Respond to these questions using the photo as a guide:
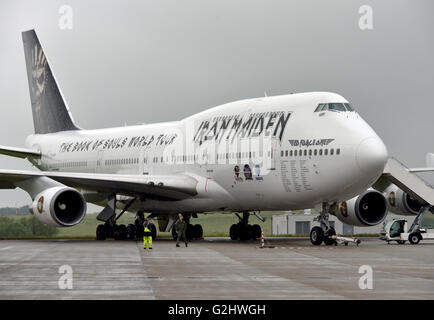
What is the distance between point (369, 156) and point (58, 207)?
12.6 m

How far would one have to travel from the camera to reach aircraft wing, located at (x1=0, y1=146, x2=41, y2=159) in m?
38.9

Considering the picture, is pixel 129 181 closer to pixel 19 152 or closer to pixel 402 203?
pixel 19 152

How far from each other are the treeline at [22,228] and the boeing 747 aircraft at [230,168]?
3333 millimetres

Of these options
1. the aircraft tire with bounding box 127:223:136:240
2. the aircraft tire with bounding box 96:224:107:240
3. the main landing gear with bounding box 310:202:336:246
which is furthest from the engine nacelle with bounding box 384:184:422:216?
the aircraft tire with bounding box 96:224:107:240

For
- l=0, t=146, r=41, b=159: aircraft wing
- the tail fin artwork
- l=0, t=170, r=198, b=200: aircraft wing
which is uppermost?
the tail fin artwork

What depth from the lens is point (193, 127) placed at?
33188 mm

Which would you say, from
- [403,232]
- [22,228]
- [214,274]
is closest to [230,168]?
[403,232]

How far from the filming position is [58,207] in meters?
31.4

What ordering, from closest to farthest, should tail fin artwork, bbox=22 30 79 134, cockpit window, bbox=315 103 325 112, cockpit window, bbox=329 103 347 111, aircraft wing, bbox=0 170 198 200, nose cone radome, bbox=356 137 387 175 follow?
nose cone radome, bbox=356 137 387 175, cockpit window, bbox=329 103 347 111, cockpit window, bbox=315 103 325 112, aircraft wing, bbox=0 170 198 200, tail fin artwork, bbox=22 30 79 134

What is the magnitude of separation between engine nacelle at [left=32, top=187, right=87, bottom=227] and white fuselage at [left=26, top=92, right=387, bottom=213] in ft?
14.0

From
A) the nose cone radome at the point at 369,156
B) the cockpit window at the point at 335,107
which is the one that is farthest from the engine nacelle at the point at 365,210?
the nose cone radome at the point at 369,156

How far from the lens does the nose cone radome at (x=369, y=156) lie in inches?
1021

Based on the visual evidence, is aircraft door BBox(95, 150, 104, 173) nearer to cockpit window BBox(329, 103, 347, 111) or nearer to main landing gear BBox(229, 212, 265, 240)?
main landing gear BBox(229, 212, 265, 240)
